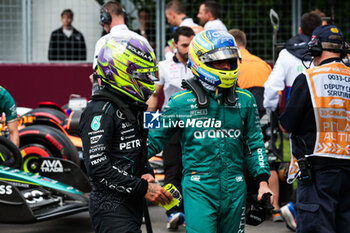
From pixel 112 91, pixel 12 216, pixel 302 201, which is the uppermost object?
pixel 112 91

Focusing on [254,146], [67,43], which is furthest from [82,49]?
[254,146]

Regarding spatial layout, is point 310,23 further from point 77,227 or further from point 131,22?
point 131,22

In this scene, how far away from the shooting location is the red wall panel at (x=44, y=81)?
13773mm

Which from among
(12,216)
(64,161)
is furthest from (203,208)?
(64,161)

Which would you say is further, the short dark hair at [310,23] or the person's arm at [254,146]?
the short dark hair at [310,23]

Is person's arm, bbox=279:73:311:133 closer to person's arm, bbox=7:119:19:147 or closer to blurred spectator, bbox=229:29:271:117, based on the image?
blurred spectator, bbox=229:29:271:117

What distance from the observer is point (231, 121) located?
14.8ft

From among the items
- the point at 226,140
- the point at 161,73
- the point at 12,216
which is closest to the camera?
the point at 226,140

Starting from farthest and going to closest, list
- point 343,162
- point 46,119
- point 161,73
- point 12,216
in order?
point 46,119 < point 161,73 < point 12,216 < point 343,162

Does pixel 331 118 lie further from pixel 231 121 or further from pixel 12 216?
pixel 12 216

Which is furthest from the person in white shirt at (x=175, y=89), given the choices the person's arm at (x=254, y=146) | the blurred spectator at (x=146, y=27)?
the blurred spectator at (x=146, y=27)

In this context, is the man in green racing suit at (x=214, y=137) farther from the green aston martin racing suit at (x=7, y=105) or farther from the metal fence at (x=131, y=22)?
the metal fence at (x=131, y=22)

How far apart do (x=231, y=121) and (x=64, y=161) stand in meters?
3.61

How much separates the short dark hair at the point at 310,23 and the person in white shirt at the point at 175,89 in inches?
56.6
